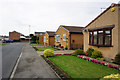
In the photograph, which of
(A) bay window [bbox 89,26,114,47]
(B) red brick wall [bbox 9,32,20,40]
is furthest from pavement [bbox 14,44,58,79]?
(B) red brick wall [bbox 9,32,20,40]

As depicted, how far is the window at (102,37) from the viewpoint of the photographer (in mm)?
8469

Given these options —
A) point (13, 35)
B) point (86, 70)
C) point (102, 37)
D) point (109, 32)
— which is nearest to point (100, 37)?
point (102, 37)

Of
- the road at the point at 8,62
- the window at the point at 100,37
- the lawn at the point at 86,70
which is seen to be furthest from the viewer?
the window at the point at 100,37

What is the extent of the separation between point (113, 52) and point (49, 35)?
22.0 metres

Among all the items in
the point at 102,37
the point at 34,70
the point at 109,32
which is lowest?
the point at 34,70

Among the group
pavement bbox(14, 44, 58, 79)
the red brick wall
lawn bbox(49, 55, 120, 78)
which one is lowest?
pavement bbox(14, 44, 58, 79)

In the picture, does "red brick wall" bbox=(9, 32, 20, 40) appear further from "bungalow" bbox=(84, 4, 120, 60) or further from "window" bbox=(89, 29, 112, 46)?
"bungalow" bbox=(84, 4, 120, 60)

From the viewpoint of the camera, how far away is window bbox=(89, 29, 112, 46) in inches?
333

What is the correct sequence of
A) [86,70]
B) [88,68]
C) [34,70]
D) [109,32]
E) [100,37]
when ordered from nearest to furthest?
[86,70] < [34,70] < [88,68] < [109,32] < [100,37]

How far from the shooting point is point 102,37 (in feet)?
29.8

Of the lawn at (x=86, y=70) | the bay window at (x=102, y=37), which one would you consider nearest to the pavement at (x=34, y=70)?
the lawn at (x=86, y=70)

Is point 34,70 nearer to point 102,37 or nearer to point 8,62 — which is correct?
point 8,62

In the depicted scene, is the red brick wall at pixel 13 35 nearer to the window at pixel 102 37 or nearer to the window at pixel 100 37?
the window at pixel 102 37

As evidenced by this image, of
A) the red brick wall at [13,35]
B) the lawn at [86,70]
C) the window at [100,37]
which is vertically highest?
the red brick wall at [13,35]
